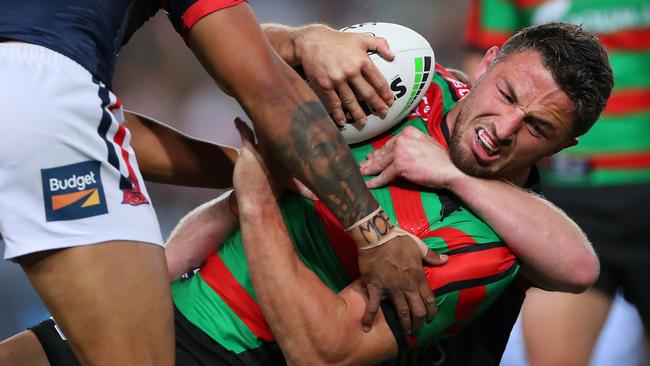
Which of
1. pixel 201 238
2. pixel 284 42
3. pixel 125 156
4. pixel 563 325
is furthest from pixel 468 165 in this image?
pixel 563 325

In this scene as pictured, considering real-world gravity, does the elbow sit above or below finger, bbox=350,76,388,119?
below

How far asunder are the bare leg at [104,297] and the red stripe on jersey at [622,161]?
2.21 m

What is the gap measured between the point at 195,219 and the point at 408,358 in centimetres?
72

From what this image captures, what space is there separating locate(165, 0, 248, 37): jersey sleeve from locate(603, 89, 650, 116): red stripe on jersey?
1959mm

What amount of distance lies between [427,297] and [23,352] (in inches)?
40.6

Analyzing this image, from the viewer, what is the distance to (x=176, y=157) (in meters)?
2.88

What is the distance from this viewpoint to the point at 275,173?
255 centimetres

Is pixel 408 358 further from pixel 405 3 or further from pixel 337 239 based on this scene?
pixel 405 3

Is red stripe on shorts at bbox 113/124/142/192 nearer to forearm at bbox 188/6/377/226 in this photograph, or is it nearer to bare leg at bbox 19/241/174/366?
bare leg at bbox 19/241/174/366

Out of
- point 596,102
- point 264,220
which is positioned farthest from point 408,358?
point 596,102

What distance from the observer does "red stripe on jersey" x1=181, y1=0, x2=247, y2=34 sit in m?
2.30

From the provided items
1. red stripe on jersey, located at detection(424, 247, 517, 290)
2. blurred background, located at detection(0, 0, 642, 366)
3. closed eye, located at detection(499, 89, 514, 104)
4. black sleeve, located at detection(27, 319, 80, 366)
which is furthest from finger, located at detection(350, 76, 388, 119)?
blurred background, located at detection(0, 0, 642, 366)

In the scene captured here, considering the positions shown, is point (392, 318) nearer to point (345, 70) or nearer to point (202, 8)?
point (345, 70)

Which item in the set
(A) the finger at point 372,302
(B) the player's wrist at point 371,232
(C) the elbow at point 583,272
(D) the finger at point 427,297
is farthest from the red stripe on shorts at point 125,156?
(C) the elbow at point 583,272
